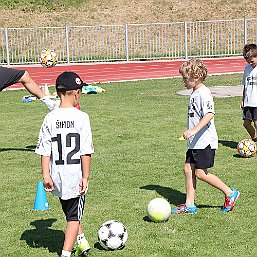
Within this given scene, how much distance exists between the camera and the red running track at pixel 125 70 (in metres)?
25.6

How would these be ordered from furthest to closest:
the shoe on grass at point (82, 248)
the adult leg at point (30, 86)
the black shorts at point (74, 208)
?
the adult leg at point (30, 86), the shoe on grass at point (82, 248), the black shorts at point (74, 208)

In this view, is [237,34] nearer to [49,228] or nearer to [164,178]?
[164,178]

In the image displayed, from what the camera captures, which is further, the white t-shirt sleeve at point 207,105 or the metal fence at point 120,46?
the metal fence at point 120,46

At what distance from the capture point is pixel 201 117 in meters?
7.53

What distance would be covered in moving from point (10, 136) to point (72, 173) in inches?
285

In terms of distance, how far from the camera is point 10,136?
12.9m

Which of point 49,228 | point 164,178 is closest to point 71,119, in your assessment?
point 49,228

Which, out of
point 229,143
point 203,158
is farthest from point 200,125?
point 229,143

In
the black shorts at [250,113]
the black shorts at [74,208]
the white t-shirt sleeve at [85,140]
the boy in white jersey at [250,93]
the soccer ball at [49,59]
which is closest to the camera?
the white t-shirt sleeve at [85,140]

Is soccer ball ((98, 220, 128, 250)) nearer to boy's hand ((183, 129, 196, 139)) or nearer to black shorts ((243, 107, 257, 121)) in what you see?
boy's hand ((183, 129, 196, 139))

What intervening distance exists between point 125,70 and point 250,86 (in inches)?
714

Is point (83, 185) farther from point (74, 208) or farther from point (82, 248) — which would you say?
point (82, 248)

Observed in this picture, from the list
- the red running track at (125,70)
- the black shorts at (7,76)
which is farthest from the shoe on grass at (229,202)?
the red running track at (125,70)

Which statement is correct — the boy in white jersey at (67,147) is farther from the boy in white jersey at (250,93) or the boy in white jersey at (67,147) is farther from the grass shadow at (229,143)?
the grass shadow at (229,143)
